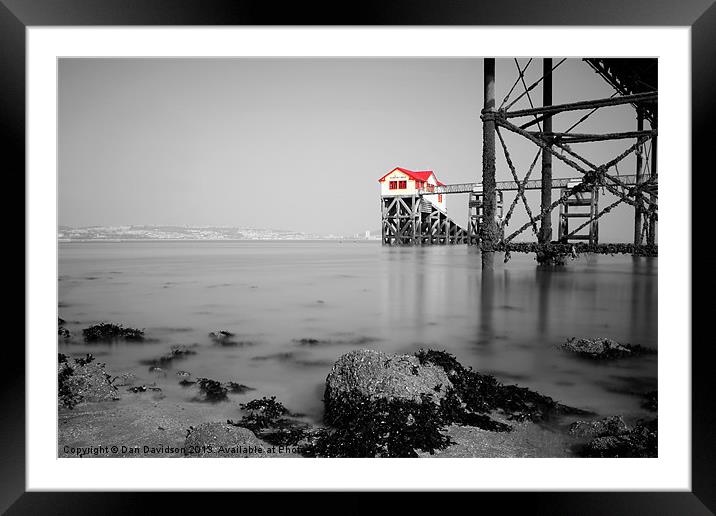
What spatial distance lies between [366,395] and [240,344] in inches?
103

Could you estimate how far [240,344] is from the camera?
4.65 meters

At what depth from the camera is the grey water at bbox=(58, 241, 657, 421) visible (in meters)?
3.55

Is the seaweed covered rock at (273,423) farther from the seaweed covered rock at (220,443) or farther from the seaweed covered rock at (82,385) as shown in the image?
the seaweed covered rock at (82,385)

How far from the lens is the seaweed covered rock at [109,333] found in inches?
181

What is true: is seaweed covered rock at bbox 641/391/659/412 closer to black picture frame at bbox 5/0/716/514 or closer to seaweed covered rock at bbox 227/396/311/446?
black picture frame at bbox 5/0/716/514

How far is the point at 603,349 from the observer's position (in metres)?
3.86

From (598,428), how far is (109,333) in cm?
472

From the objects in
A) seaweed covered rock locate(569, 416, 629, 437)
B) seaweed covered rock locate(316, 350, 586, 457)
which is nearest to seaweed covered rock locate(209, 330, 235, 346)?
seaweed covered rock locate(316, 350, 586, 457)

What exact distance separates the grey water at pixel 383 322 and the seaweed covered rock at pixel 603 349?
0.09m

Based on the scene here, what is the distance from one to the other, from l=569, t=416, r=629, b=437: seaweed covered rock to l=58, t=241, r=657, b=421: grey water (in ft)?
1.19

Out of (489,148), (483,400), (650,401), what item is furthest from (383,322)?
(650,401)

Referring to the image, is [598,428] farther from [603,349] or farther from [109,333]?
[109,333]
